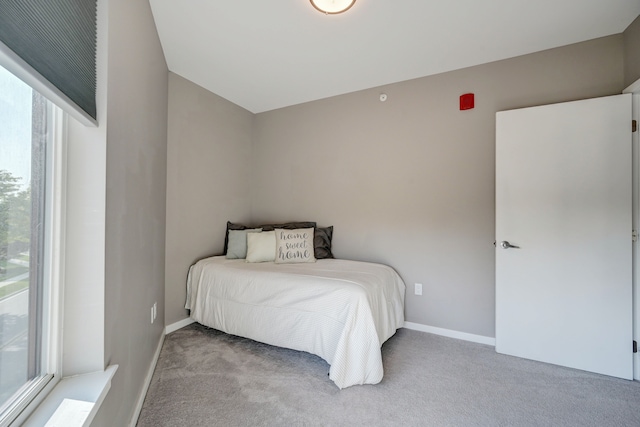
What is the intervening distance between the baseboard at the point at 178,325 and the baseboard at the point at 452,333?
2.25 m

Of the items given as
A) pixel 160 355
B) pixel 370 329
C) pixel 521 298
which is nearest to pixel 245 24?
pixel 370 329

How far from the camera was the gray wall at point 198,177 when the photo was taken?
8.68ft

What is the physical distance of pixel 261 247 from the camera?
9.29 feet

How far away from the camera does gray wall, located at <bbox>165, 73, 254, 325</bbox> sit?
2.64 metres

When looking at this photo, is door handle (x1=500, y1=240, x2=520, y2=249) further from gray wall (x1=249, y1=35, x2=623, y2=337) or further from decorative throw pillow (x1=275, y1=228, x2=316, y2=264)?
decorative throw pillow (x1=275, y1=228, x2=316, y2=264)

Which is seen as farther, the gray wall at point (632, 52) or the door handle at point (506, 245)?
the door handle at point (506, 245)

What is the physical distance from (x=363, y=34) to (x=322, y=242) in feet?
6.62

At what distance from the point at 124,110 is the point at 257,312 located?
1710mm

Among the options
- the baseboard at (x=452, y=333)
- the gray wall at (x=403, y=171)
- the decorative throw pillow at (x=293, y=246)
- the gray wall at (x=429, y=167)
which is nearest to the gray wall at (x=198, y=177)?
the gray wall at (x=403, y=171)

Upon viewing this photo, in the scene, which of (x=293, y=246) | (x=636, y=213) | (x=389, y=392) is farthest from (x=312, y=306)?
(x=636, y=213)

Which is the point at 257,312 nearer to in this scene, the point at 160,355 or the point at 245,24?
the point at 160,355

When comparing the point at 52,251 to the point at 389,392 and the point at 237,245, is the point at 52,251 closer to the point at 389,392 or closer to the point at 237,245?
the point at 389,392

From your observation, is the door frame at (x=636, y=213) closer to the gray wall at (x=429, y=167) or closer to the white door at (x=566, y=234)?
the white door at (x=566, y=234)

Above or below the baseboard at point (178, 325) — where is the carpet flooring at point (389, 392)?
below
